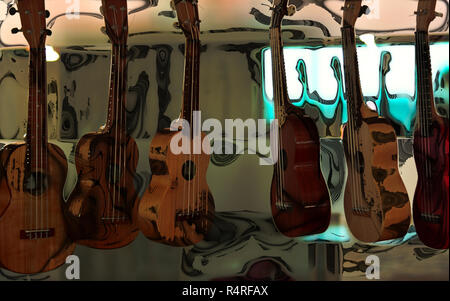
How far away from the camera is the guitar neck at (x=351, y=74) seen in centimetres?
92

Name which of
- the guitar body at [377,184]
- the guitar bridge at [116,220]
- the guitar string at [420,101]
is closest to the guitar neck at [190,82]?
the guitar bridge at [116,220]

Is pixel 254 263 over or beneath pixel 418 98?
beneath

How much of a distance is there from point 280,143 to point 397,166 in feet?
0.89

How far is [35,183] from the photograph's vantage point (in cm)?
90

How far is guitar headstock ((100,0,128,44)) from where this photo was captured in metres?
0.95

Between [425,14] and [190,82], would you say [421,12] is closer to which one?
[425,14]

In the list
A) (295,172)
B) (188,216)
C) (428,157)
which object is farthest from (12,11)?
(428,157)

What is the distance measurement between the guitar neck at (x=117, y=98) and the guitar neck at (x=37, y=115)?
146mm

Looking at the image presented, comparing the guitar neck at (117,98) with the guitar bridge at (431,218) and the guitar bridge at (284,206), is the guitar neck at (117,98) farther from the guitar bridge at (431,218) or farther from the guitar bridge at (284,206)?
the guitar bridge at (431,218)

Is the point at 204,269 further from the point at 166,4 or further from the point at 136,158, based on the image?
the point at 166,4

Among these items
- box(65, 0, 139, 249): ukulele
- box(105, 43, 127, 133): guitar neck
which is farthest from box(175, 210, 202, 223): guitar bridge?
box(105, 43, 127, 133): guitar neck

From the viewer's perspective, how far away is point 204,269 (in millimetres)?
1013
